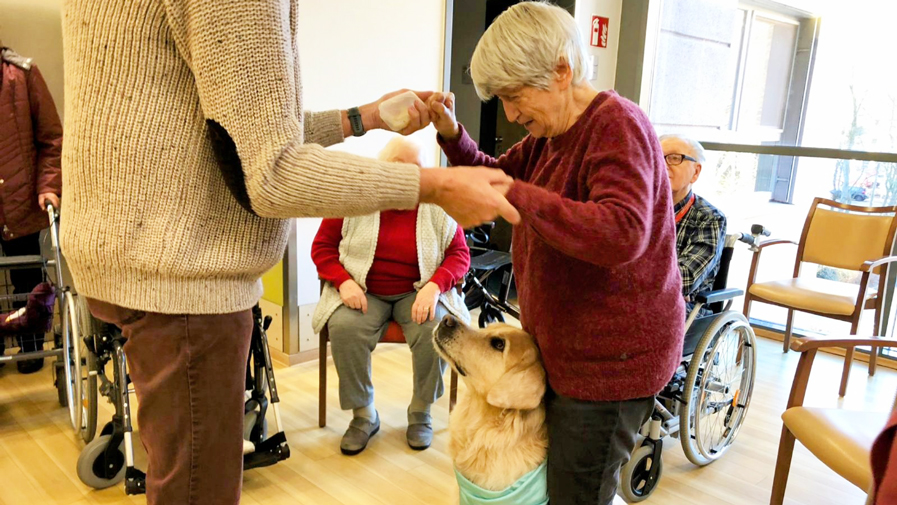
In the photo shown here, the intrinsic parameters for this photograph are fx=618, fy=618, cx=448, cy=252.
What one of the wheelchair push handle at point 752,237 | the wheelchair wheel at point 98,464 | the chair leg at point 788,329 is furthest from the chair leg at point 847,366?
the wheelchair wheel at point 98,464

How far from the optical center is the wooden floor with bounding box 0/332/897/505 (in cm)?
208

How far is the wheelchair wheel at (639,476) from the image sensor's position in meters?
2.06

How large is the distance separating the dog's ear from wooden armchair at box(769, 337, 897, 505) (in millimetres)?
842

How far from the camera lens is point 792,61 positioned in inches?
169

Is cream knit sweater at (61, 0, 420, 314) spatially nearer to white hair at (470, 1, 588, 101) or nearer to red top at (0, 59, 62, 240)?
white hair at (470, 1, 588, 101)

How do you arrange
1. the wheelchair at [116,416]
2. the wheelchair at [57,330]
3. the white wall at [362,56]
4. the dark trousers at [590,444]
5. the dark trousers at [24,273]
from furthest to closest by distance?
the white wall at [362,56]
the dark trousers at [24,273]
the wheelchair at [57,330]
the wheelchair at [116,416]
the dark trousers at [590,444]

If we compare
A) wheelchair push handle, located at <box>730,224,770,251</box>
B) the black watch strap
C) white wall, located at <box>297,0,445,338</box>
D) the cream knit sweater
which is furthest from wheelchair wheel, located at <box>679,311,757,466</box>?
white wall, located at <box>297,0,445,338</box>

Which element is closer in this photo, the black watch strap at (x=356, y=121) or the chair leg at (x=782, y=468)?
the black watch strap at (x=356, y=121)

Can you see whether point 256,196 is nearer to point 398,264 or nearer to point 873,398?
point 398,264

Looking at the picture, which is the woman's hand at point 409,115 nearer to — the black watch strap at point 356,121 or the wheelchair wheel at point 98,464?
the black watch strap at point 356,121

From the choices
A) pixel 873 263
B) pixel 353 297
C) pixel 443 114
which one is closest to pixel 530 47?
pixel 443 114

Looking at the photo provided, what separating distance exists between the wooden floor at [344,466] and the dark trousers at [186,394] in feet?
3.29

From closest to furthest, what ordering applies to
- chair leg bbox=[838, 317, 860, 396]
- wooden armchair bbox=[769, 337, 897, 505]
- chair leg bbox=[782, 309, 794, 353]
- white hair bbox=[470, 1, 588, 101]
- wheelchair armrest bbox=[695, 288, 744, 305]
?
white hair bbox=[470, 1, 588, 101]
wooden armchair bbox=[769, 337, 897, 505]
wheelchair armrest bbox=[695, 288, 744, 305]
chair leg bbox=[838, 317, 860, 396]
chair leg bbox=[782, 309, 794, 353]

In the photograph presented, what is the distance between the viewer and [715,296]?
2.22m
